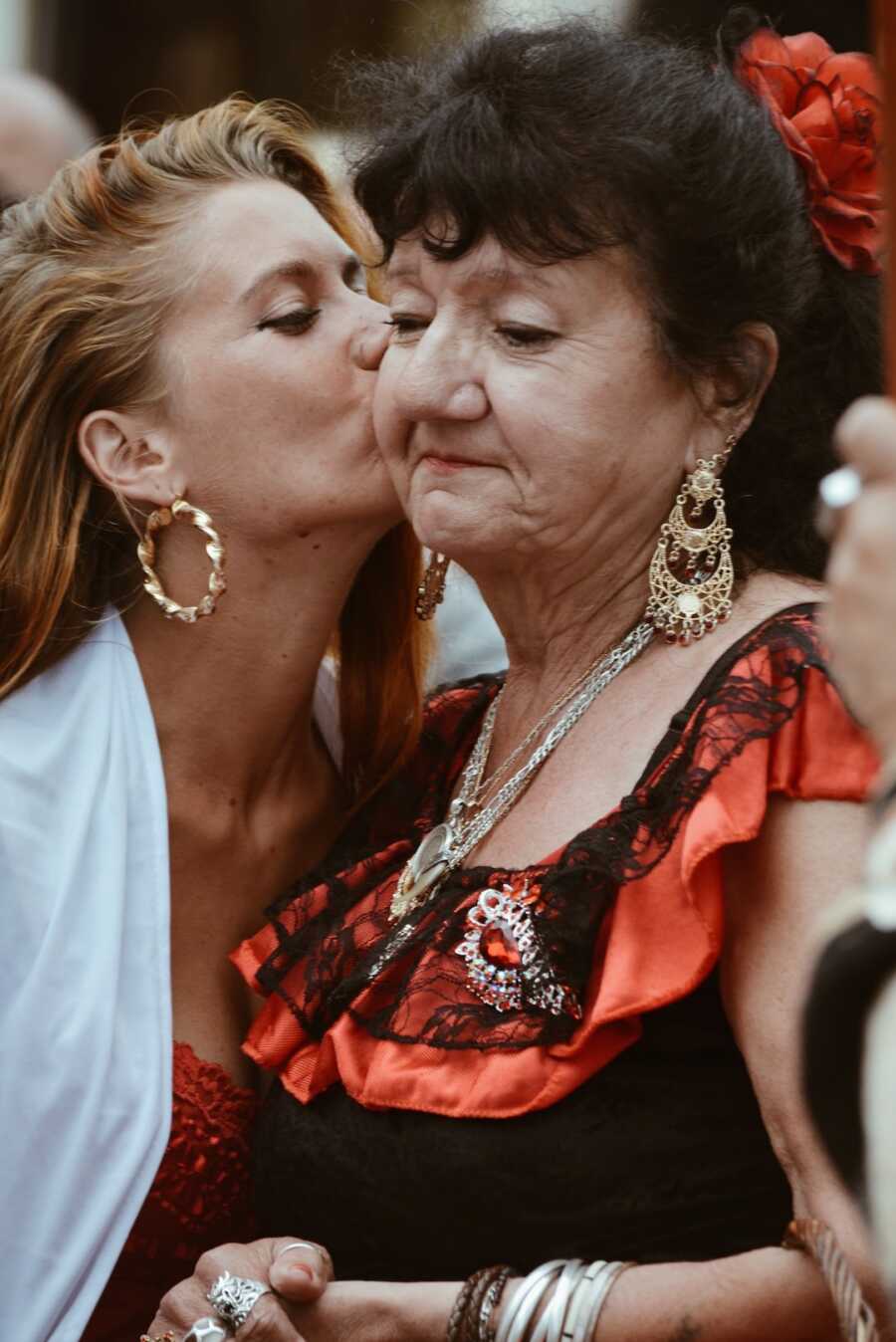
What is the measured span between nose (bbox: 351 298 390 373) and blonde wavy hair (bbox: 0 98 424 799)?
30 centimetres

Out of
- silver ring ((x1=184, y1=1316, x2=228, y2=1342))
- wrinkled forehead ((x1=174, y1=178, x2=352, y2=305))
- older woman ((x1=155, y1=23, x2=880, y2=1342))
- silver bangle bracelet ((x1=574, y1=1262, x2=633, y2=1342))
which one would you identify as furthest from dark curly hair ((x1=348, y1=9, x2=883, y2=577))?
silver ring ((x1=184, y1=1316, x2=228, y2=1342))

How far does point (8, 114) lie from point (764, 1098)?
9.98ft

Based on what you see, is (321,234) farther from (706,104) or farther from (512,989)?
(512,989)

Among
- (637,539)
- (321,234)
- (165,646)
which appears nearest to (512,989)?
(637,539)

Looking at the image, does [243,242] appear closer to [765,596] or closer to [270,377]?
[270,377]

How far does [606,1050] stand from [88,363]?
143 centimetres

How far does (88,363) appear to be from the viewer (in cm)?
286

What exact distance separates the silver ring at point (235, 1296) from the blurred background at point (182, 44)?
384cm

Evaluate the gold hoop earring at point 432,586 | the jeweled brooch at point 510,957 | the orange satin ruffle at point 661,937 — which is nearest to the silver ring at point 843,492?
the orange satin ruffle at point 661,937

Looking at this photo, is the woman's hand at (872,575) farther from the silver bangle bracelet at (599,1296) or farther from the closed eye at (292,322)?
the closed eye at (292,322)


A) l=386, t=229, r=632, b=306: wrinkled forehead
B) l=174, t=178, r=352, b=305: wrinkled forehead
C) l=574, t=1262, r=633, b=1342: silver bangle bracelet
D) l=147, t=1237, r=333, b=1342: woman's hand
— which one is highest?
l=386, t=229, r=632, b=306: wrinkled forehead

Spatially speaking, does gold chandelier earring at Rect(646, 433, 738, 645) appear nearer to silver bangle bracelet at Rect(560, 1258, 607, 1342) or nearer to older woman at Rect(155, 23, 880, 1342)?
→ older woman at Rect(155, 23, 880, 1342)

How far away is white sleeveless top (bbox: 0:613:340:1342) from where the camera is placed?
2398mm

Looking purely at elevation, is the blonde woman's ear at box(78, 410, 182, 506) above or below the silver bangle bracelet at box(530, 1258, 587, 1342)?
above
